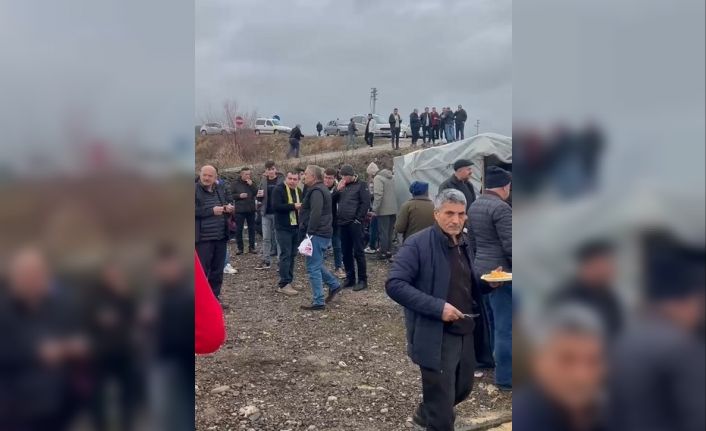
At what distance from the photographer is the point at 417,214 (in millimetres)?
7000

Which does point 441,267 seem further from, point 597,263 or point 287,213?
point 287,213

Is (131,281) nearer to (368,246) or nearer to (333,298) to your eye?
(333,298)

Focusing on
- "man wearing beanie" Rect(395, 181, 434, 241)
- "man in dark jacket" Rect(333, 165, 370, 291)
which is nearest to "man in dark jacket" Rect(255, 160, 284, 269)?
"man in dark jacket" Rect(333, 165, 370, 291)

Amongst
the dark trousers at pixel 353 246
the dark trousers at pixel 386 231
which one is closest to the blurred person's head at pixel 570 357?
the dark trousers at pixel 353 246

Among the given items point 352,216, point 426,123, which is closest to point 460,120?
point 426,123

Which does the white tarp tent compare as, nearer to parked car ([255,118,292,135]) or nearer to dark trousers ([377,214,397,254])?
dark trousers ([377,214,397,254])

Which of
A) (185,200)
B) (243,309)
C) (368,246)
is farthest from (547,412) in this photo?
(368,246)

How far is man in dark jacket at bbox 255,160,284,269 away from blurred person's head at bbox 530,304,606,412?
7979 mm

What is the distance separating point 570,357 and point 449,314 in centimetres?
234

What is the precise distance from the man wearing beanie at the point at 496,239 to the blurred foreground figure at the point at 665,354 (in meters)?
3.34

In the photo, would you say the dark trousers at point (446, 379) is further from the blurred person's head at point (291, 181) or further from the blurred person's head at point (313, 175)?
the blurred person's head at point (291, 181)

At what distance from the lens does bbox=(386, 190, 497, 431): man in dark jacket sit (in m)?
3.33

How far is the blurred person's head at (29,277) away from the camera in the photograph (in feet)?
3.62

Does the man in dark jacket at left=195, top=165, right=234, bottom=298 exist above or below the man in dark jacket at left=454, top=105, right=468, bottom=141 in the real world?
below
